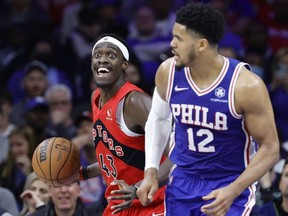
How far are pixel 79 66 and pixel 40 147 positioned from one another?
5205mm

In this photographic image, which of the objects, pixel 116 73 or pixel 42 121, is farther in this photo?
pixel 42 121

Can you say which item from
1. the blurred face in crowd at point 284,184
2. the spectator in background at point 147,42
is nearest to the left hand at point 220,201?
the blurred face in crowd at point 284,184

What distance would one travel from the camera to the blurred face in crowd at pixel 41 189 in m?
8.05

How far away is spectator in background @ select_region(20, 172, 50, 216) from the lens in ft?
25.6

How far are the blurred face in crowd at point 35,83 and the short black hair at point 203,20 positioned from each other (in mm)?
5352

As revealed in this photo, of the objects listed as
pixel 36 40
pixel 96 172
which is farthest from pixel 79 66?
pixel 96 172

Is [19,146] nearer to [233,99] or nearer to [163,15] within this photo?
[163,15]

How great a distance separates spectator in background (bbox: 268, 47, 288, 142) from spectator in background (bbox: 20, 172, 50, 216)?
3218mm

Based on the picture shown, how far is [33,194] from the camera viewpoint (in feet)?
25.5

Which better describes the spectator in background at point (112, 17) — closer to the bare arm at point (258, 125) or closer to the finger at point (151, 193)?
the finger at point (151, 193)

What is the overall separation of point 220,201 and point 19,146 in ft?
14.3

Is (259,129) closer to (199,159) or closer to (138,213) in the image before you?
(199,159)

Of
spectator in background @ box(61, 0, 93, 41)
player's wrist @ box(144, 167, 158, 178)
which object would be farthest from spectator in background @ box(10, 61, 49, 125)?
player's wrist @ box(144, 167, 158, 178)

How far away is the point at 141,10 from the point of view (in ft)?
38.8
